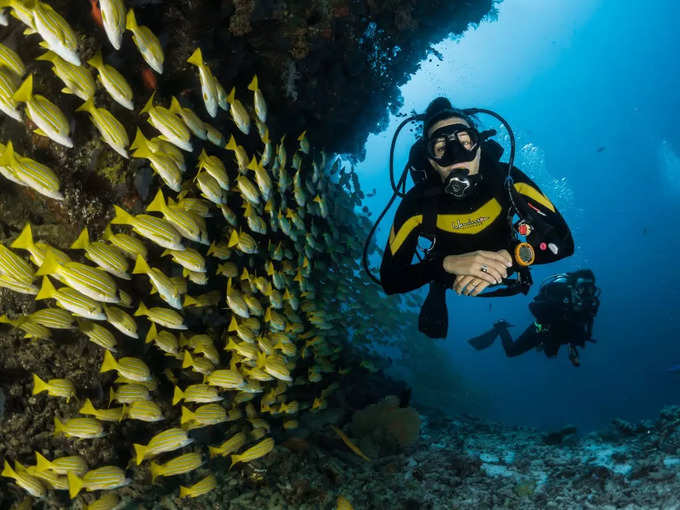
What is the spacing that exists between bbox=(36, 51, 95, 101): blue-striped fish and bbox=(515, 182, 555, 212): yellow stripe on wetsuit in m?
4.31

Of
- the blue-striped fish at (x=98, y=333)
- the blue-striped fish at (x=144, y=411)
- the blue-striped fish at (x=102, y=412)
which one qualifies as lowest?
the blue-striped fish at (x=102, y=412)

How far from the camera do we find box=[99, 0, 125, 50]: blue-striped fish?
281cm

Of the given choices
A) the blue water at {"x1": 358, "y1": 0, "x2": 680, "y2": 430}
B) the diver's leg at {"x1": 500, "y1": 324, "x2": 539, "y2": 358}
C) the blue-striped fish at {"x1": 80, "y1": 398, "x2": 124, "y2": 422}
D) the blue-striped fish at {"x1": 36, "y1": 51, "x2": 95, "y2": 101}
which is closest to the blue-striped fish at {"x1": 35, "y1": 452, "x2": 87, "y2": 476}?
the blue-striped fish at {"x1": 80, "y1": 398, "x2": 124, "y2": 422}

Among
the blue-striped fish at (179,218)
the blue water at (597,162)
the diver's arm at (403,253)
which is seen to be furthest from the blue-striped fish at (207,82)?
the blue water at (597,162)

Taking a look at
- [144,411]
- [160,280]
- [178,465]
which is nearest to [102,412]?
[144,411]

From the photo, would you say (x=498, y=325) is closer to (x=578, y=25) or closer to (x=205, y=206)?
(x=205, y=206)

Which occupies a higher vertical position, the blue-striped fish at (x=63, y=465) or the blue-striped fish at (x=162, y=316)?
the blue-striped fish at (x=162, y=316)

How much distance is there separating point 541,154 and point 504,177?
10413 cm

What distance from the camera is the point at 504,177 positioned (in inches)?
171

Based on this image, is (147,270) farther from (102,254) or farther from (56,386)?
(56,386)

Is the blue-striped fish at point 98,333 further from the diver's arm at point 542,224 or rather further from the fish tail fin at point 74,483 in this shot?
the diver's arm at point 542,224

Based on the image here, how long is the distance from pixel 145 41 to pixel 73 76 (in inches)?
26.0

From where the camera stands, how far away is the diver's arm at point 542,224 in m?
3.75

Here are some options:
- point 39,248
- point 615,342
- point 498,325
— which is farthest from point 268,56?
point 615,342
